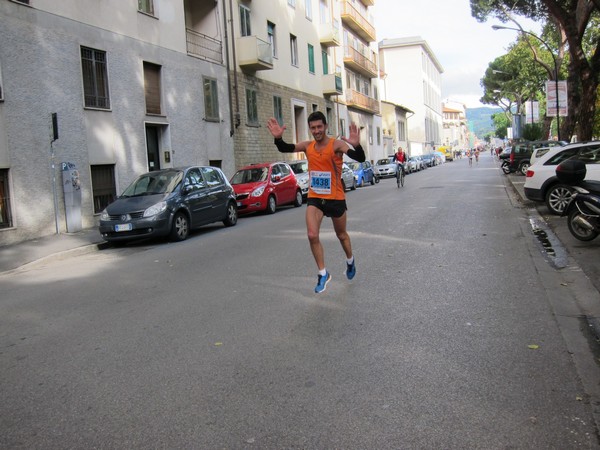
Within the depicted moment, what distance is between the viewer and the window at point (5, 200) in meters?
12.8

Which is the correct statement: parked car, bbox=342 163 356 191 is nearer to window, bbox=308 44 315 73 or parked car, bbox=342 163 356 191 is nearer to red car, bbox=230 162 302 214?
red car, bbox=230 162 302 214

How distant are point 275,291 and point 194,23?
19.2 meters

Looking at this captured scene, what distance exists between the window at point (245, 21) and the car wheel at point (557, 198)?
15957 millimetres

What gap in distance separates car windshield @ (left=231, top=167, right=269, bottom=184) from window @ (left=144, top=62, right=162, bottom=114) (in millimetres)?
3573

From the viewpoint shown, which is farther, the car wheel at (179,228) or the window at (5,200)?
the window at (5,200)

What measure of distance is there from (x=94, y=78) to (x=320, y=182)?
11837 mm

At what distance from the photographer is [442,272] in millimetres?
7047

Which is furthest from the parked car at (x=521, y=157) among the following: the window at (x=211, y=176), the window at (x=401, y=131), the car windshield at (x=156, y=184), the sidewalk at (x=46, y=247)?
the window at (x=401, y=131)

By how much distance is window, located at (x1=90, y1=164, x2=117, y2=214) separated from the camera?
51.6 feet

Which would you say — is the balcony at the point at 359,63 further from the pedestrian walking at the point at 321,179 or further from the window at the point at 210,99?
the pedestrian walking at the point at 321,179

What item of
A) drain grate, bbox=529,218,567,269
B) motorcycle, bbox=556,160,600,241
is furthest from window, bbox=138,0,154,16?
motorcycle, bbox=556,160,600,241

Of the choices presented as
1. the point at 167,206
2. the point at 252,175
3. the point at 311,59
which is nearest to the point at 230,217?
the point at 167,206

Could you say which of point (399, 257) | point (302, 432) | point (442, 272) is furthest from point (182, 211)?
point (302, 432)

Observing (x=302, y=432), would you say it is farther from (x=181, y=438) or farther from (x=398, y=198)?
(x=398, y=198)
